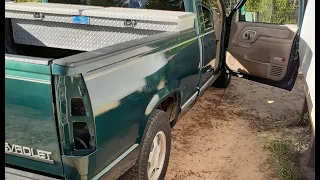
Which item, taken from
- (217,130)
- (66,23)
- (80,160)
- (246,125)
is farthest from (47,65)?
(246,125)

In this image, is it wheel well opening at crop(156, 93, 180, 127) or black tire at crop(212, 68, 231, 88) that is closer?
wheel well opening at crop(156, 93, 180, 127)

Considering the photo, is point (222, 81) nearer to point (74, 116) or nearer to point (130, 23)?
point (130, 23)

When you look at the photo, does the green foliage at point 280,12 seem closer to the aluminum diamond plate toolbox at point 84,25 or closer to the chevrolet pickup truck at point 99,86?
the chevrolet pickup truck at point 99,86

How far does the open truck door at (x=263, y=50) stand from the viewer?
4656 millimetres

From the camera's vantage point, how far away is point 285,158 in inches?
148

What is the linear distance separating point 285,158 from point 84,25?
2.66 metres

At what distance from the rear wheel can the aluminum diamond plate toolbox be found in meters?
0.98

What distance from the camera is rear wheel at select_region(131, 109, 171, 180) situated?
8.85ft

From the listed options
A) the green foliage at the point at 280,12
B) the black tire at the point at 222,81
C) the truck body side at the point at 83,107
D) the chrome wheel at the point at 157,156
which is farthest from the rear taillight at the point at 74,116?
the green foliage at the point at 280,12

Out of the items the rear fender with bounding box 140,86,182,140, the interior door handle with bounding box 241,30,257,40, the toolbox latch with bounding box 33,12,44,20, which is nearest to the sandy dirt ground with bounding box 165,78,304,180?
the rear fender with bounding box 140,86,182,140

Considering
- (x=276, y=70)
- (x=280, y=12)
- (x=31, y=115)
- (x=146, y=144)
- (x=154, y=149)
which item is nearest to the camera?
(x=31, y=115)

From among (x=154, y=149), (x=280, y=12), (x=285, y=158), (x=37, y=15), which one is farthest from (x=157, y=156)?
(x=280, y=12)

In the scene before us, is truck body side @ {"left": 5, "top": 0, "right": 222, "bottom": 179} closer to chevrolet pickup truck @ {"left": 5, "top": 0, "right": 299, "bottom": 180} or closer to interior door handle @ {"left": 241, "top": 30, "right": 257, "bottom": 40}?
chevrolet pickup truck @ {"left": 5, "top": 0, "right": 299, "bottom": 180}
